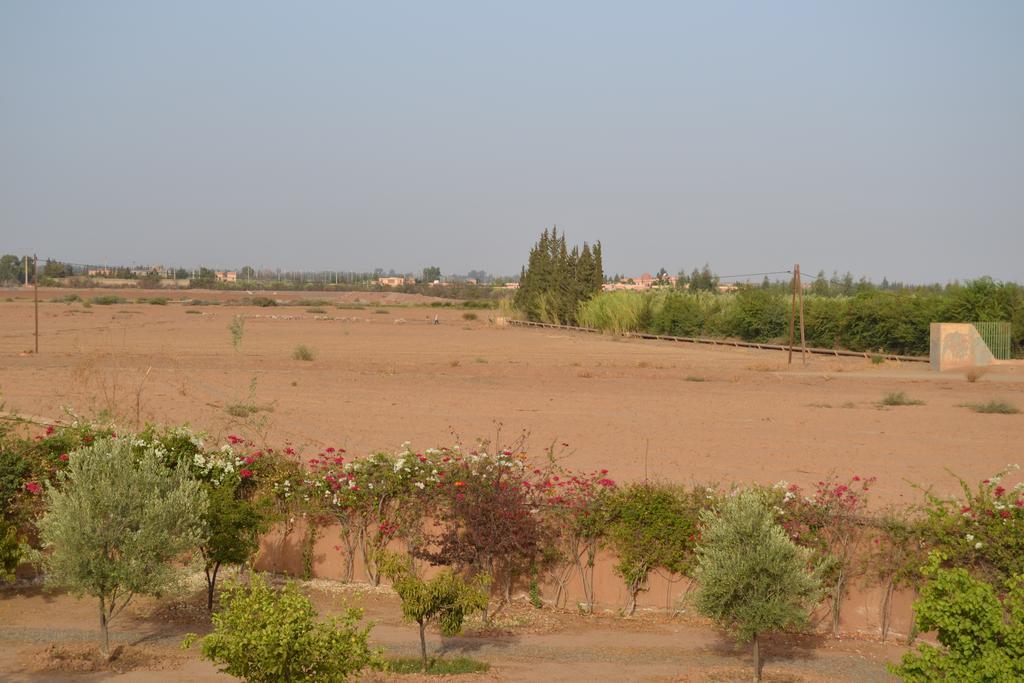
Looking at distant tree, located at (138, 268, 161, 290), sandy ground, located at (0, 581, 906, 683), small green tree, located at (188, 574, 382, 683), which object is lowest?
sandy ground, located at (0, 581, 906, 683)

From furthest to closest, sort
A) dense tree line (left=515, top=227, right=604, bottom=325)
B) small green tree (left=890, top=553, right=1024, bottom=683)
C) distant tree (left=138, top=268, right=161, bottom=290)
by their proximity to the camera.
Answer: distant tree (left=138, top=268, right=161, bottom=290) < dense tree line (left=515, top=227, right=604, bottom=325) < small green tree (left=890, top=553, right=1024, bottom=683)

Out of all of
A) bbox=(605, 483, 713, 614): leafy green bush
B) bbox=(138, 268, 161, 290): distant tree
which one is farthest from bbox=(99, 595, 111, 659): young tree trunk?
bbox=(138, 268, 161, 290): distant tree

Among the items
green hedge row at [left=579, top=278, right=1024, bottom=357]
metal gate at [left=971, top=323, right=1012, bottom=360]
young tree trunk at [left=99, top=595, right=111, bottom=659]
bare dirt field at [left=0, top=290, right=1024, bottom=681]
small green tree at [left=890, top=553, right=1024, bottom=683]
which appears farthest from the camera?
green hedge row at [left=579, top=278, right=1024, bottom=357]

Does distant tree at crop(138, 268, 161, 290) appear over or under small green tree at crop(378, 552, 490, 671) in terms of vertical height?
over

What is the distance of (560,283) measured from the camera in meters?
67.7

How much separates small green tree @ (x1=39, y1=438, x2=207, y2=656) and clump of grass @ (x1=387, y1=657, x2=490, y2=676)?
60.4 inches

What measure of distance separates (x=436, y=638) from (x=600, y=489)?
1728 millimetres

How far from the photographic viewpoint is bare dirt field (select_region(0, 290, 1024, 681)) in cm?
698

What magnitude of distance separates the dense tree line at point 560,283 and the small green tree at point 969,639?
60039 millimetres

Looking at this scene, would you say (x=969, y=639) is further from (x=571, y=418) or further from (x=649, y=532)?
(x=571, y=418)

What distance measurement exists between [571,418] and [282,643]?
49.4 feet

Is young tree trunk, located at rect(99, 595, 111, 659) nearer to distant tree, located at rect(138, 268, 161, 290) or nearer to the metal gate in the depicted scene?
the metal gate

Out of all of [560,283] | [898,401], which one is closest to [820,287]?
[560,283]

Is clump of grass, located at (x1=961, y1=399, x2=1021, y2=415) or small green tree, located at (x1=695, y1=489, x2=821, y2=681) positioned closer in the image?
small green tree, located at (x1=695, y1=489, x2=821, y2=681)
